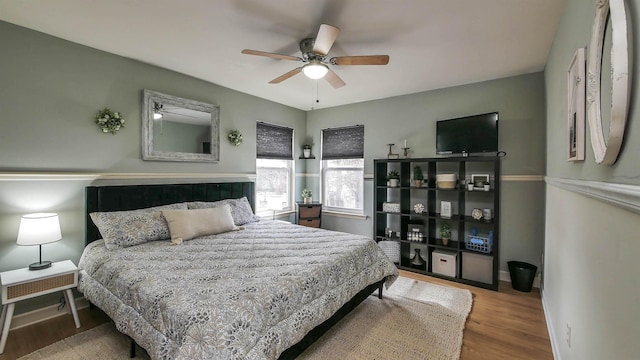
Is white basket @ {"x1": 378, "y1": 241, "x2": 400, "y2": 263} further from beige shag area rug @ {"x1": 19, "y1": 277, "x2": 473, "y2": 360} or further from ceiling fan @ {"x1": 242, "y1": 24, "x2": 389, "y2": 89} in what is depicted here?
ceiling fan @ {"x1": 242, "y1": 24, "x2": 389, "y2": 89}

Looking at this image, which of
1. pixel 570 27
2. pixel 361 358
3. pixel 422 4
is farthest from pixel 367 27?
pixel 361 358

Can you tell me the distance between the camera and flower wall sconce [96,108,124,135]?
2.79 metres

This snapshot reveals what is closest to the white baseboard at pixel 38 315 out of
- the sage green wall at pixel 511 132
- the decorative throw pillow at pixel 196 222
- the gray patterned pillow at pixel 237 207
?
the decorative throw pillow at pixel 196 222

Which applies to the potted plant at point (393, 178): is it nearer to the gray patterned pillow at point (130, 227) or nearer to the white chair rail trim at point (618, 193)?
the white chair rail trim at point (618, 193)

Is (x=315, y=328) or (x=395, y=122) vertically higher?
(x=395, y=122)

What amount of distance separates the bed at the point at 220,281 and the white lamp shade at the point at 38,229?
0.29 meters

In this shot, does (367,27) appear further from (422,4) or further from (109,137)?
(109,137)

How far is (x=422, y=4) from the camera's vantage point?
6.55 feet

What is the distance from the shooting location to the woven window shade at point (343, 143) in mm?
4715

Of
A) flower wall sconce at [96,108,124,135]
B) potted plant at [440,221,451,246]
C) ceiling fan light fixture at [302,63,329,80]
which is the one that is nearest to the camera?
ceiling fan light fixture at [302,63,329,80]

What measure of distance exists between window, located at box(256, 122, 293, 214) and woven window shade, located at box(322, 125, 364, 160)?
0.68m

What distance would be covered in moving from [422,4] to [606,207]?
1.73m

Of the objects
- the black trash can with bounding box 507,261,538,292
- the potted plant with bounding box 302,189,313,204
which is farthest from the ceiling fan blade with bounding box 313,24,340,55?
the black trash can with bounding box 507,261,538,292

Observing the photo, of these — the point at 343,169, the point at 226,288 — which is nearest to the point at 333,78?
the point at 226,288
